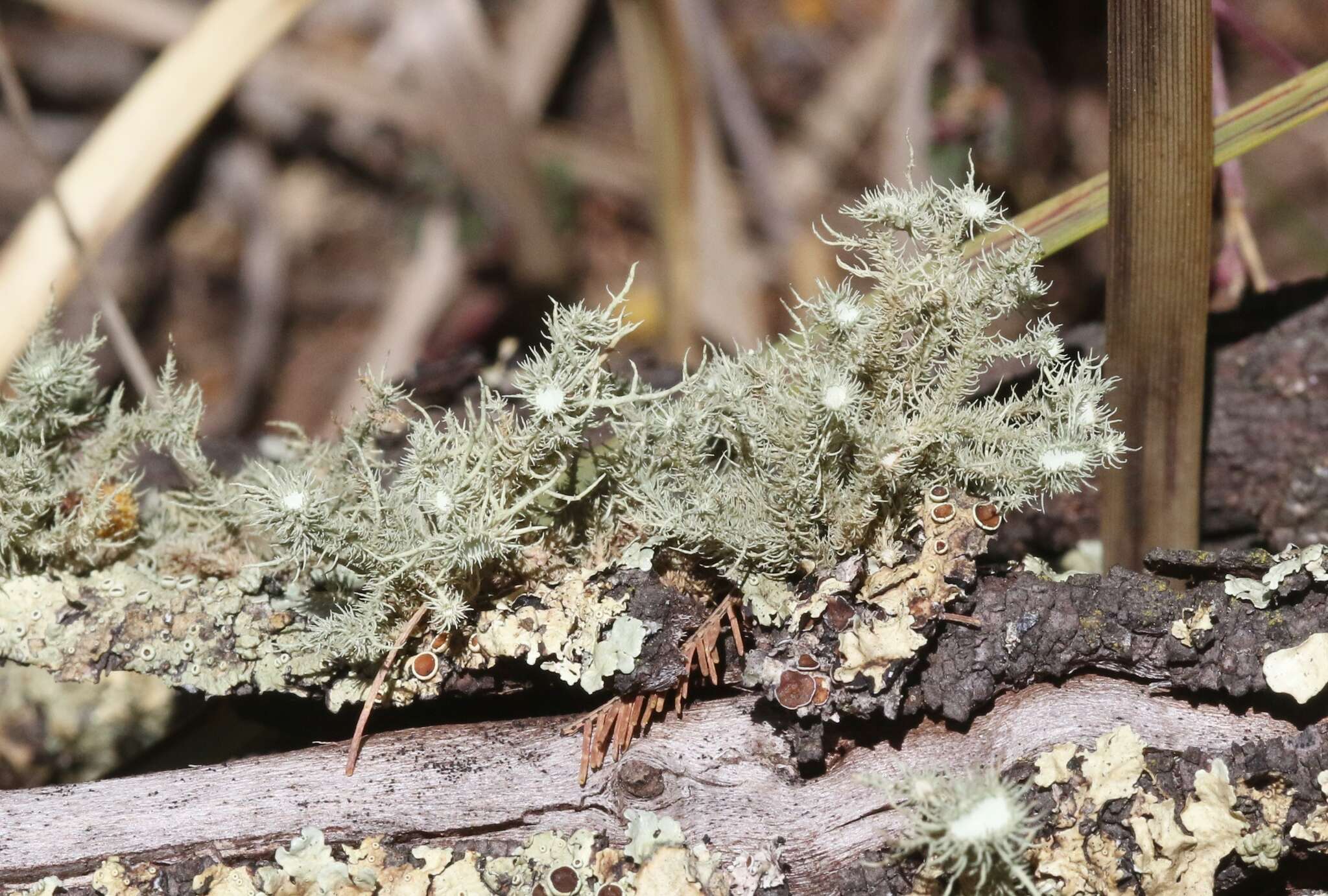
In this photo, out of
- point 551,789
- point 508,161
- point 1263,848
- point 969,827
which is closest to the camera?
point 969,827

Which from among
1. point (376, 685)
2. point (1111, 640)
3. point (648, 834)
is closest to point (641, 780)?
point (648, 834)

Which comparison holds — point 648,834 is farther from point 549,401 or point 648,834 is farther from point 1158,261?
point 1158,261

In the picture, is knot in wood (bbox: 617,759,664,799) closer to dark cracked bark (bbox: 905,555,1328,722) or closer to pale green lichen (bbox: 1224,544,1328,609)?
dark cracked bark (bbox: 905,555,1328,722)

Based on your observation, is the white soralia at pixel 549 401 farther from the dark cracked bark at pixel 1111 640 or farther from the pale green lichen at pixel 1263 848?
the pale green lichen at pixel 1263 848

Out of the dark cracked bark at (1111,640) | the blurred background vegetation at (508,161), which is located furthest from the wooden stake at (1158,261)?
the blurred background vegetation at (508,161)

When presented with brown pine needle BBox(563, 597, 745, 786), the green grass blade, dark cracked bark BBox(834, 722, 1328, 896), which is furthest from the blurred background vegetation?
dark cracked bark BBox(834, 722, 1328, 896)
